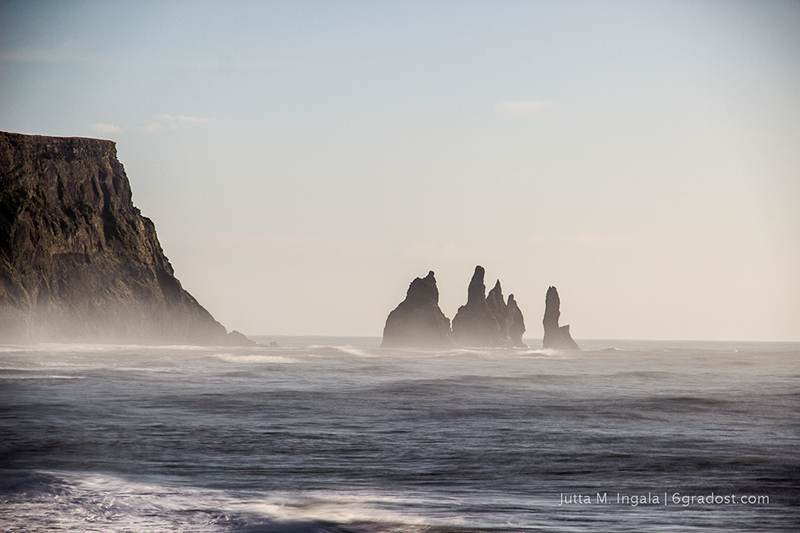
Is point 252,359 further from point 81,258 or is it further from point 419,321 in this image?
point 419,321

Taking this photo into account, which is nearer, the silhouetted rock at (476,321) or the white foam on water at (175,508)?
the white foam on water at (175,508)

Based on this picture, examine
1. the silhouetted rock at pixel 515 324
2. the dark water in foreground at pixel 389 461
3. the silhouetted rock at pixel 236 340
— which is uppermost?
the silhouetted rock at pixel 515 324

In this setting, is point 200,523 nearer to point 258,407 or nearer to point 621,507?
point 621,507

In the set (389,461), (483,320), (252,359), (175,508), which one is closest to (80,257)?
(252,359)

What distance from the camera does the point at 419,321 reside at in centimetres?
11731

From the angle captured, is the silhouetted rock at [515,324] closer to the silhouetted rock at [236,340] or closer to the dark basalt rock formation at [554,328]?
the dark basalt rock formation at [554,328]

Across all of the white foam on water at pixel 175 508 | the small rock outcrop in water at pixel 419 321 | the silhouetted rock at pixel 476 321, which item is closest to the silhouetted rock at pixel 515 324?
the silhouetted rock at pixel 476 321

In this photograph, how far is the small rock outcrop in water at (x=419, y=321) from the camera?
116312 mm

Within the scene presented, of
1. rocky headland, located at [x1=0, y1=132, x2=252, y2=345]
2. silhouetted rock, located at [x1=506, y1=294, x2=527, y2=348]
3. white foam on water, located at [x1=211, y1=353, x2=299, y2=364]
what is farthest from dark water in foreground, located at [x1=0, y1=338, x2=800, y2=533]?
silhouetted rock, located at [x1=506, y1=294, x2=527, y2=348]

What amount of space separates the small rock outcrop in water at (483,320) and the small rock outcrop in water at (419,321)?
8.18m

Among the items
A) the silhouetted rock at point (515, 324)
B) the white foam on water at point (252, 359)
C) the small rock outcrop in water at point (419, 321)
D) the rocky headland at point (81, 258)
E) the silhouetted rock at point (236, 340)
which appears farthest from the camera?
the silhouetted rock at point (515, 324)

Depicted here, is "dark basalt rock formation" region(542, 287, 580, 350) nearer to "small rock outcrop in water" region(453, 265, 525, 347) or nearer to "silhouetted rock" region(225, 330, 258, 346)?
"small rock outcrop in water" region(453, 265, 525, 347)

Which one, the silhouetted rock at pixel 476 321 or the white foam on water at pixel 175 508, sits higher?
the silhouetted rock at pixel 476 321

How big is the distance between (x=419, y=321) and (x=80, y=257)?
5852cm
